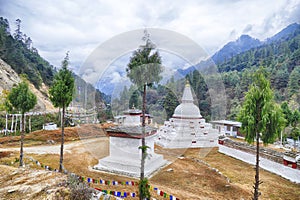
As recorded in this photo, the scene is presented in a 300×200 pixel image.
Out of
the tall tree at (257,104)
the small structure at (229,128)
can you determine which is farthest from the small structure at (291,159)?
the small structure at (229,128)

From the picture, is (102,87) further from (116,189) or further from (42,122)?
(42,122)

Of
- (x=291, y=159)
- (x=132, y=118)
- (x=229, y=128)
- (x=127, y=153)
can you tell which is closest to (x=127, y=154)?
(x=127, y=153)

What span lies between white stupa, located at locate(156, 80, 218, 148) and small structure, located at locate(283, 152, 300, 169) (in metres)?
11.7

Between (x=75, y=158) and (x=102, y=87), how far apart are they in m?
8.10

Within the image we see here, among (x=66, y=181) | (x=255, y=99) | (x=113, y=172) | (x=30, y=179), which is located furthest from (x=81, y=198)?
(x=255, y=99)

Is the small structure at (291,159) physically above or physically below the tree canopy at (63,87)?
below

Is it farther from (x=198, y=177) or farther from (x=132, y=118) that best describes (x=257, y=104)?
(x=132, y=118)

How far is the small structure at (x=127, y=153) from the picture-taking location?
15289 millimetres

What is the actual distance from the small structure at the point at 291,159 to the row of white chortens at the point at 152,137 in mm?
8693

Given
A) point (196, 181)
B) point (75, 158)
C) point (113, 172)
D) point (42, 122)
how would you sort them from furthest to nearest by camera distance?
point (42, 122) → point (75, 158) → point (113, 172) → point (196, 181)

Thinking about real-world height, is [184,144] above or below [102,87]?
below

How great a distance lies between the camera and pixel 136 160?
1562 cm

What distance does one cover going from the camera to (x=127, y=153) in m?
16.0

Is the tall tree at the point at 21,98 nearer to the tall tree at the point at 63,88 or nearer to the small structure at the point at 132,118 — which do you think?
the tall tree at the point at 63,88
